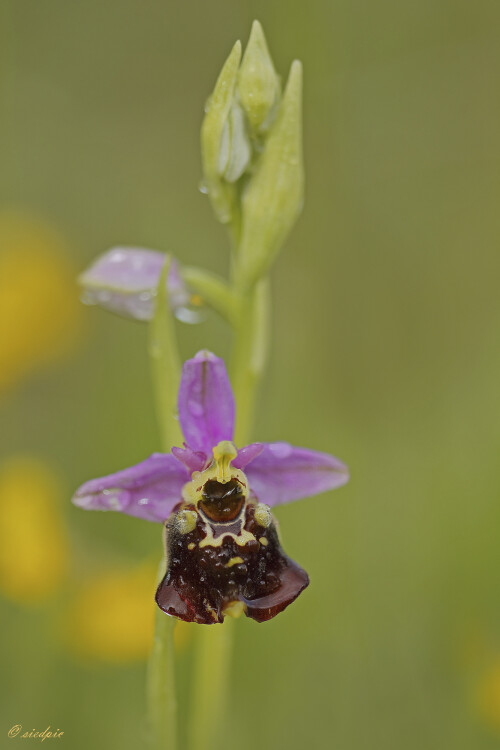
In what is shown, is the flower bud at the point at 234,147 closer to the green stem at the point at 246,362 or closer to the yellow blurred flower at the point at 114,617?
the green stem at the point at 246,362

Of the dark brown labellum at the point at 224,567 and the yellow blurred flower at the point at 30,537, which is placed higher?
the dark brown labellum at the point at 224,567

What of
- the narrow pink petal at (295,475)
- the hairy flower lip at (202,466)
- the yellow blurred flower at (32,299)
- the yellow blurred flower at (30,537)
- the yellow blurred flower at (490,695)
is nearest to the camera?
the hairy flower lip at (202,466)

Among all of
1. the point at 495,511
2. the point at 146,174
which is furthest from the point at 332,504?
the point at 146,174

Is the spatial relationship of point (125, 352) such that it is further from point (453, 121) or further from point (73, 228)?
point (453, 121)

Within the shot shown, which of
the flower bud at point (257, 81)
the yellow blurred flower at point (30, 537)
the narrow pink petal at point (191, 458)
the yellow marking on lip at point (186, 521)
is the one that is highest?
the flower bud at point (257, 81)

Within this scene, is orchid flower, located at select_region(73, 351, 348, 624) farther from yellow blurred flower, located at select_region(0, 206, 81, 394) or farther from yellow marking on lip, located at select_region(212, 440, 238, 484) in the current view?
yellow blurred flower, located at select_region(0, 206, 81, 394)

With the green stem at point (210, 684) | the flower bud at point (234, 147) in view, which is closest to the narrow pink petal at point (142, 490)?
the green stem at point (210, 684)

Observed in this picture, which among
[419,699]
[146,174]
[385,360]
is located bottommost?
[419,699]
